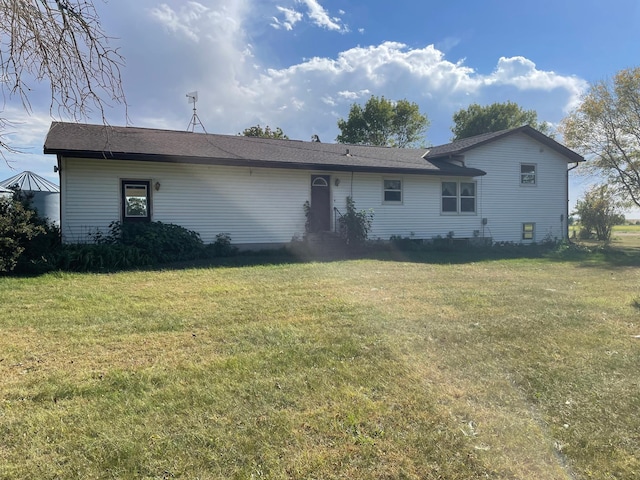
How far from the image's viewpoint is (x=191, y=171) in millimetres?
12492

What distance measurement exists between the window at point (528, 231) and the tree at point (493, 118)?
24.5 m

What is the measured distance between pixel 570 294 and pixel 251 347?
5688 millimetres

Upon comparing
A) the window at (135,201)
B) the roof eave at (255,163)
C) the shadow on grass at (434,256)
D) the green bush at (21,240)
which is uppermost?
the roof eave at (255,163)

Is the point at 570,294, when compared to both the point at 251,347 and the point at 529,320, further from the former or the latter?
the point at 251,347

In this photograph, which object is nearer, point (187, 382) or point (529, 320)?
point (187, 382)

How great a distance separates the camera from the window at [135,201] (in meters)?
11.8

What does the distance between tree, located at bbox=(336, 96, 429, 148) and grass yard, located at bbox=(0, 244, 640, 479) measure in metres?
33.9

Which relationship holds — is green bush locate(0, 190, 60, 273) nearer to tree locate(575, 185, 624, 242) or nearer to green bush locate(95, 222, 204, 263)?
green bush locate(95, 222, 204, 263)

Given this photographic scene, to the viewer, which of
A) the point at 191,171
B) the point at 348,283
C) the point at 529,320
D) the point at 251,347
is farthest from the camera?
the point at 191,171

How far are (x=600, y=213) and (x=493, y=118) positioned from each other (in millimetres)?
21124

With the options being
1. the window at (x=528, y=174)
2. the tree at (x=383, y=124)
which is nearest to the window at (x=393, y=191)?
the window at (x=528, y=174)

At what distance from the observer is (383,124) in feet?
127

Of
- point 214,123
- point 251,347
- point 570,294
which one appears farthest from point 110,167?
point 570,294

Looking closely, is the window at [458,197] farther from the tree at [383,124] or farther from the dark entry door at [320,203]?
the tree at [383,124]
